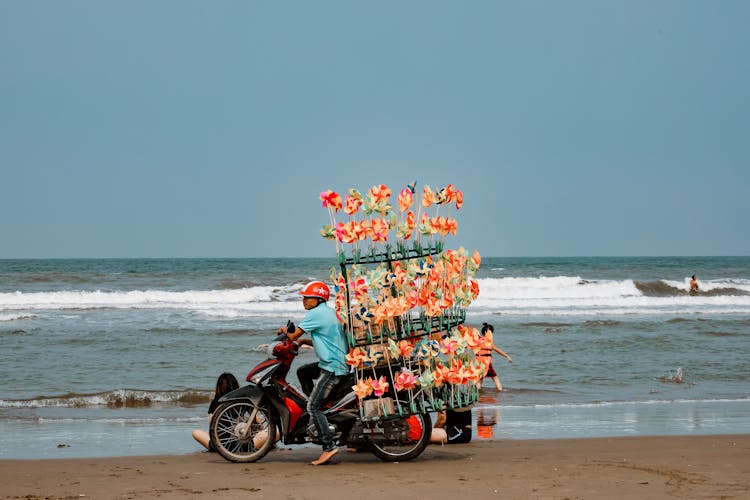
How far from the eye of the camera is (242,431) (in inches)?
299

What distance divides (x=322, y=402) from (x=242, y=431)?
788mm

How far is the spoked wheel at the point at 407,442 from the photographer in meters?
7.56

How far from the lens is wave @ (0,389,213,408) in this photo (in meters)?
11.4

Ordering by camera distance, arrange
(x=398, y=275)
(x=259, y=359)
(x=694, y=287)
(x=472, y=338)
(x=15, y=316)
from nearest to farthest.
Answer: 1. (x=398, y=275)
2. (x=472, y=338)
3. (x=259, y=359)
4. (x=15, y=316)
5. (x=694, y=287)

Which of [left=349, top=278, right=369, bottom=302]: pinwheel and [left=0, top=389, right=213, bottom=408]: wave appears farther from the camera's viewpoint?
[left=0, top=389, right=213, bottom=408]: wave

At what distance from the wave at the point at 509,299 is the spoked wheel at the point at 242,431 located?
18.6 meters

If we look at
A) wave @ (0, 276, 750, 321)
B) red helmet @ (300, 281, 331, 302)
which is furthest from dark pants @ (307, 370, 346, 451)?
wave @ (0, 276, 750, 321)

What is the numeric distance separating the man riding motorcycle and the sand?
34 cm

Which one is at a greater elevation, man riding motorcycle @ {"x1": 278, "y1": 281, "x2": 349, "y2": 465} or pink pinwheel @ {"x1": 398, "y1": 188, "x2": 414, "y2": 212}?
pink pinwheel @ {"x1": 398, "y1": 188, "x2": 414, "y2": 212}

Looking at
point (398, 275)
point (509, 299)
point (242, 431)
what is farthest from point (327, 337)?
point (509, 299)

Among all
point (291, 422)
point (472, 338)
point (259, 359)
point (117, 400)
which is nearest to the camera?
point (472, 338)

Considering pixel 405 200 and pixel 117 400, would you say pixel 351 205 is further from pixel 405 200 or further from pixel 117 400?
pixel 117 400

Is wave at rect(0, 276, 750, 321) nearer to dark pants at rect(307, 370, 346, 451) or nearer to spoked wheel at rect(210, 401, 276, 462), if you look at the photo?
spoked wheel at rect(210, 401, 276, 462)

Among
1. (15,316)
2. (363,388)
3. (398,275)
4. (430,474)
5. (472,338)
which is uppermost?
(398,275)
